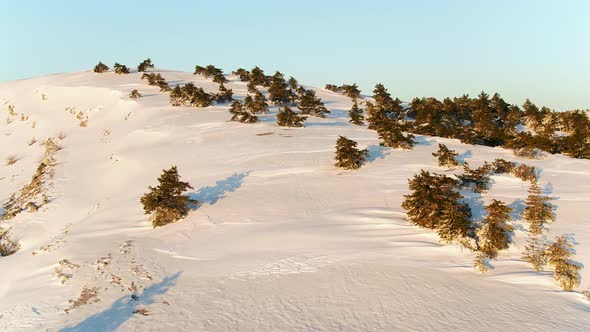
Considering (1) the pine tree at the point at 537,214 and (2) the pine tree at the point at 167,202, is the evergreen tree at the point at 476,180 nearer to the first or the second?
(1) the pine tree at the point at 537,214

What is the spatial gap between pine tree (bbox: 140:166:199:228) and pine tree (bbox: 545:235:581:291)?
43.4 ft

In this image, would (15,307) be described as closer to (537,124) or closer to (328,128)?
(328,128)

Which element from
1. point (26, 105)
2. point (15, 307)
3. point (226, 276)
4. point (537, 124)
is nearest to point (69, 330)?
point (15, 307)

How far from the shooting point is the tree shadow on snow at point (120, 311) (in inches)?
333

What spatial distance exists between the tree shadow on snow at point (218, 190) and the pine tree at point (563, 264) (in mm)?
12819

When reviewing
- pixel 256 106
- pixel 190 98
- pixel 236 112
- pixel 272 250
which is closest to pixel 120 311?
pixel 272 250

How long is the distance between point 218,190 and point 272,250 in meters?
7.05

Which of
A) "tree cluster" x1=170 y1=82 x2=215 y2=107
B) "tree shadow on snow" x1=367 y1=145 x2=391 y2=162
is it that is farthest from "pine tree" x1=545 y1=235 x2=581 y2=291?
"tree cluster" x1=170 y1=82 x2=215 y2=107

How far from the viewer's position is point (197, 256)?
40.3 ft

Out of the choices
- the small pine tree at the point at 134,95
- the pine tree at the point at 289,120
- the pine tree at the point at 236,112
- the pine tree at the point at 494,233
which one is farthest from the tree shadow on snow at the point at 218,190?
Result: the small pine tree at the point at 134,95

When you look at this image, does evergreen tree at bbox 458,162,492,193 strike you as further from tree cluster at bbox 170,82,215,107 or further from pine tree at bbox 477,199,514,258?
tree cluster at bbox 170,82,215,107

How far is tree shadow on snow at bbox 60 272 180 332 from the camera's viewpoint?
27.8 feet

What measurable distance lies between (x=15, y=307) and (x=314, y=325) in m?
8.13

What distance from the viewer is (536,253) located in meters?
11.3
